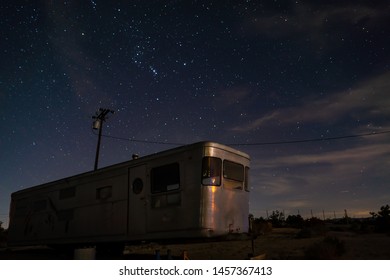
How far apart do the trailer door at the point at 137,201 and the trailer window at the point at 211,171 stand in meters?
2.02

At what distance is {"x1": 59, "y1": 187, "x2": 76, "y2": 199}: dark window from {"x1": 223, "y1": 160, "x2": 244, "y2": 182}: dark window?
5990 millimetres

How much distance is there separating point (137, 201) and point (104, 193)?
1.76 metres

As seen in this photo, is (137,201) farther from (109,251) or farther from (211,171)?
(109,251)

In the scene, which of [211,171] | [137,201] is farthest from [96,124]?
[211,171]

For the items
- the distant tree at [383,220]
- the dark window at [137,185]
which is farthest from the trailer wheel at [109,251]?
the distant tree at [383,220]

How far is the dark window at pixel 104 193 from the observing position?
432 inches

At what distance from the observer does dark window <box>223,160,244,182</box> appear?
9375mm

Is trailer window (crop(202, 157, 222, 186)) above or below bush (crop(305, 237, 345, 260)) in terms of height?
above

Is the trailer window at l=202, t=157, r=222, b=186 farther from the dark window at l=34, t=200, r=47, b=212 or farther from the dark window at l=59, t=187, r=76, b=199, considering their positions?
the dark window at l=34, t=200, r=47, b=212

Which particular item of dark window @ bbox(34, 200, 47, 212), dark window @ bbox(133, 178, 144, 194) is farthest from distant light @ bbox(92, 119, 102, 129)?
dark window @ bbox(133, 178, 144, 194)

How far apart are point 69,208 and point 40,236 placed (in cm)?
234
